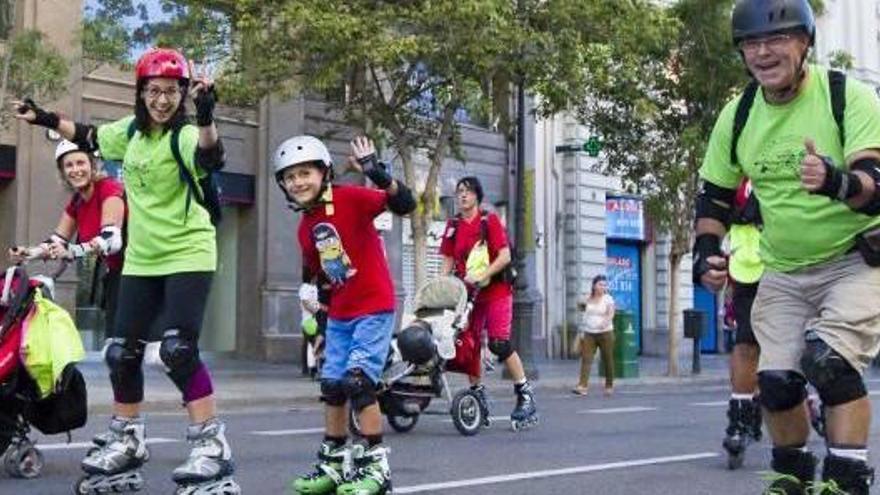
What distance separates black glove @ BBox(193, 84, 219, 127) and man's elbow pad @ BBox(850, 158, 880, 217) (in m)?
2.69

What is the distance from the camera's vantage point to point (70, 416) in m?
7.35

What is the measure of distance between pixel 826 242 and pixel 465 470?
355cm

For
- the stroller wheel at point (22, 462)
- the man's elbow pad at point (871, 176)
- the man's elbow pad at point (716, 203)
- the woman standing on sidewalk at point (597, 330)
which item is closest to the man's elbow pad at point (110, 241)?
the stroller wheel at point (22, 462)

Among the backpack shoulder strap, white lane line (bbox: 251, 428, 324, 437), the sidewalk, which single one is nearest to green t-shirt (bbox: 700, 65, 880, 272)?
the backpack shoulder strap

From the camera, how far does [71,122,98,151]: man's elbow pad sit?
6730 millimetres

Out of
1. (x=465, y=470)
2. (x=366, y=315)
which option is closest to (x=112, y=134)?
(x=366, y=315)

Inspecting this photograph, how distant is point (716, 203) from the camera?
17.0 feet

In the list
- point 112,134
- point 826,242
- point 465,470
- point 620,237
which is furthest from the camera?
point 620,237

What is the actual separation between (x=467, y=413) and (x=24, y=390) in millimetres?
4097

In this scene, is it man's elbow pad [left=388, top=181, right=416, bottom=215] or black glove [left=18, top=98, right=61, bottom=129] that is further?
black glove [left=18, top=98, right=61, bottom=129]

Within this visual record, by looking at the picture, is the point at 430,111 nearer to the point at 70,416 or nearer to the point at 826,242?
the point at 70,416

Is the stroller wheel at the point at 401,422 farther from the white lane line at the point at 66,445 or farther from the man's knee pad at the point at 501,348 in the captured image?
the white lane line at the point at 66,445

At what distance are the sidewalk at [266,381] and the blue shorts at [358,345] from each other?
21.2 ft

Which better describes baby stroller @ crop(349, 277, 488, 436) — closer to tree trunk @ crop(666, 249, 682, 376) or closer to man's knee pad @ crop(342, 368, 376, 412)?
man's knee pad @ crop(342, 368, 376, 412)
